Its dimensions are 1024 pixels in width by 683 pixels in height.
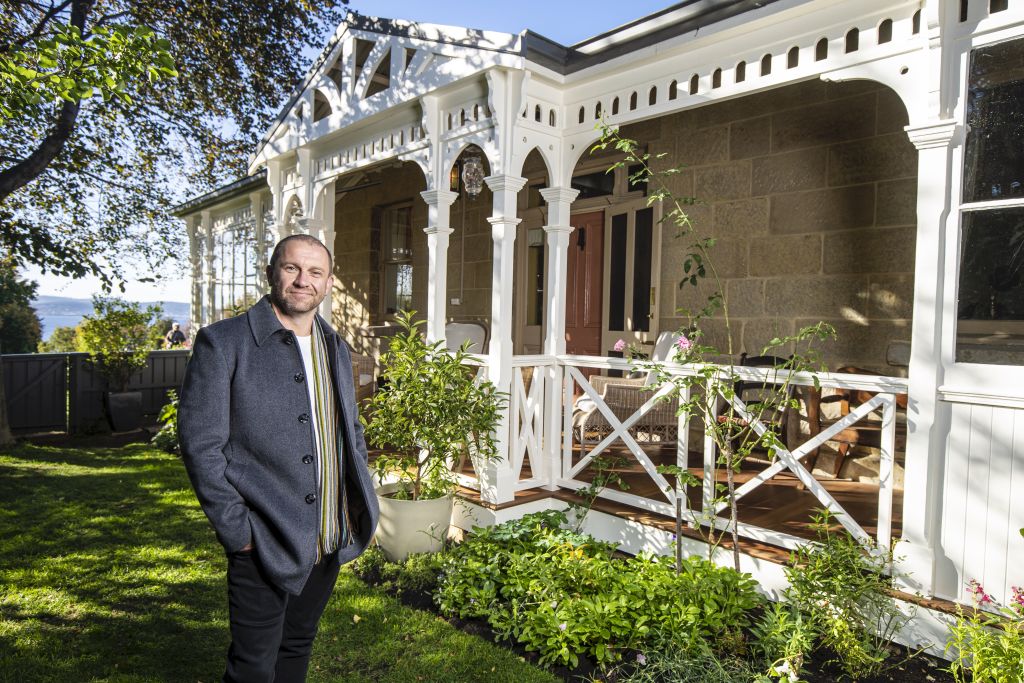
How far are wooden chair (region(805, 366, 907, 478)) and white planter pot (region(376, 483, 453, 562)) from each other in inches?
99.0

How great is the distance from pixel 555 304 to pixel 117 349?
7.51 m

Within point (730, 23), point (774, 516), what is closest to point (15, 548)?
point (774, 516)

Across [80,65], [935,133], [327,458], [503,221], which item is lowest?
[327,458]

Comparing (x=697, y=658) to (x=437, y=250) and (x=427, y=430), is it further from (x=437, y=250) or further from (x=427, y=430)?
(x=437, y=250)

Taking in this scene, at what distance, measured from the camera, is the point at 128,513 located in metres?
5.21

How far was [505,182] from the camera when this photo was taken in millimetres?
4145

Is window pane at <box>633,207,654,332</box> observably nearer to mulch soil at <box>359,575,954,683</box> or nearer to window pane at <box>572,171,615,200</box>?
window pane at <box>572,171,615,200</box>

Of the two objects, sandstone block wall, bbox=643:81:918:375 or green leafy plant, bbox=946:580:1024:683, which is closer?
green leafy plant, bbox=946:580:1024:683

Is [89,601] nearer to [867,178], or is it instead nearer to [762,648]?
[762,648]

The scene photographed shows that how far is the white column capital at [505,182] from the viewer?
163 inches

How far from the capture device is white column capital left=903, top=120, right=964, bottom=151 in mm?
2713

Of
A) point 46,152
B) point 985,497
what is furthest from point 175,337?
point 985,497

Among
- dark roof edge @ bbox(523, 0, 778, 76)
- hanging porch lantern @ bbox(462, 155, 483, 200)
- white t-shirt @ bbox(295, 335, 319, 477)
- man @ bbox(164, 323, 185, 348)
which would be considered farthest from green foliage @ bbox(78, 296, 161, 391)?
white t-shirt @ bbox(295, 335, 319, 477)

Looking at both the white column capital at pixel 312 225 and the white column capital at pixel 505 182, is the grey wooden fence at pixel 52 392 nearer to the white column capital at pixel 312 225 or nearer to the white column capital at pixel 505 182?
the white column capital at pixel 312 225
